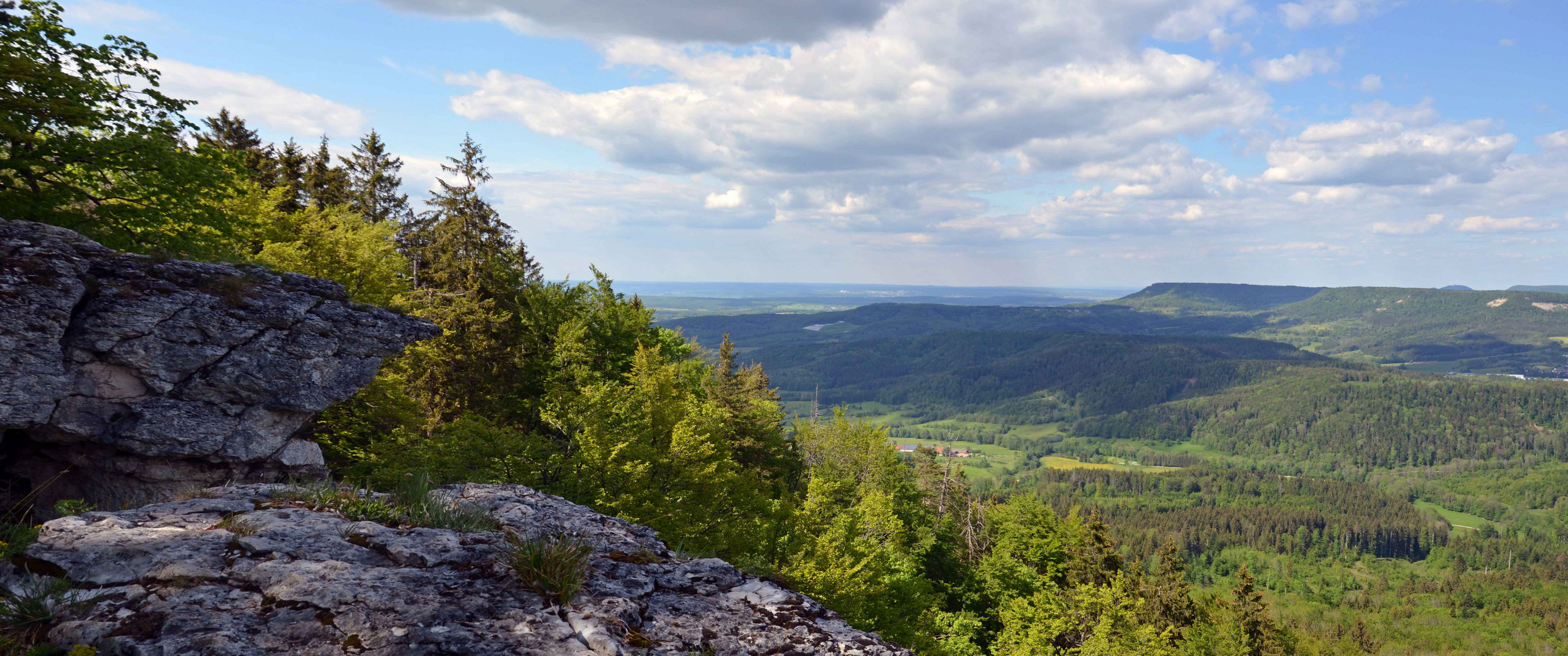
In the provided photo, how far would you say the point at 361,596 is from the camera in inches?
215

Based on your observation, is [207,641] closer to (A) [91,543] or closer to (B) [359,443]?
(A) [91,543]

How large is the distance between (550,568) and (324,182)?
41279 millimetres

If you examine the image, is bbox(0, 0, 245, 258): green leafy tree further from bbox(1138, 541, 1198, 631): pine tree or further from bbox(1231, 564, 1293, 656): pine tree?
bbox(1231, 564, 1293, 656): pine tree

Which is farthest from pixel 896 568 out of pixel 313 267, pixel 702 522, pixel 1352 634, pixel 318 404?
pixel 1352 634

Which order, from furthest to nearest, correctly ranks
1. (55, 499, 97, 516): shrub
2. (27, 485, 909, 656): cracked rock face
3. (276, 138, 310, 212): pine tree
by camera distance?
(276, 138, 310, 212): pine tree → (55, 499, 97, 516): shrub → (27, 485, 909, 656): cracked rock face

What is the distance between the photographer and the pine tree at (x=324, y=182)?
35.8 meters

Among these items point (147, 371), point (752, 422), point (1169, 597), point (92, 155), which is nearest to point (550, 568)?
point (147, 371)

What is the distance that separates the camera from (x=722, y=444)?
28328 mm

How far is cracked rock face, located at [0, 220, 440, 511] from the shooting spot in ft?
32.2

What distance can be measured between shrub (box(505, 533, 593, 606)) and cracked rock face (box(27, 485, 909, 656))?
0.11 metres

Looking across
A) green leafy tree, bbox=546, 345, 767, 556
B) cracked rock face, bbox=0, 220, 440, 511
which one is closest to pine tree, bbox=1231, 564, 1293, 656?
green leafy tree, bbox=546, 345, 767, 556

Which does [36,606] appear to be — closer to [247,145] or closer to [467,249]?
[467,249]

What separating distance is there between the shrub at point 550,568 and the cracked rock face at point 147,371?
7.44 m

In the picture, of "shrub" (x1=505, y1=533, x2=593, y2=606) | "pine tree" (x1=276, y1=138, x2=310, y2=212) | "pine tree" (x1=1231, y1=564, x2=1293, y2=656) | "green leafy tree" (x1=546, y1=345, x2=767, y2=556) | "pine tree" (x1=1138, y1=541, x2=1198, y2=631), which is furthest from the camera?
"pine tree" (x1=1231, y1=564, x2=1293, y2=656)
